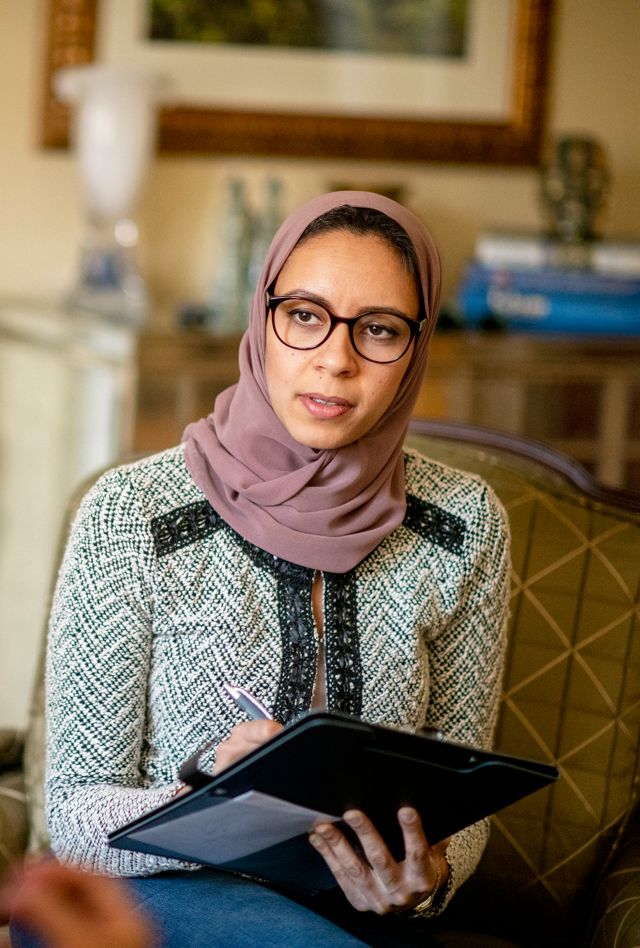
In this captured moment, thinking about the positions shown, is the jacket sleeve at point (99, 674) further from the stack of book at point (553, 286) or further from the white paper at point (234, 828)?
the stack of book at point (553, 286)

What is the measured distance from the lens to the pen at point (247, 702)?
1255 mm

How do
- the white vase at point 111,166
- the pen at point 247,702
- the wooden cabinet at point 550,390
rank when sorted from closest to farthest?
the pen at point 247,702
the white vase at point 111,166
the wooden cabinet at point 550,390

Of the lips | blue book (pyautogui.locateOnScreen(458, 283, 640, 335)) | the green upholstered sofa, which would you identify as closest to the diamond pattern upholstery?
the green upholstered sofa

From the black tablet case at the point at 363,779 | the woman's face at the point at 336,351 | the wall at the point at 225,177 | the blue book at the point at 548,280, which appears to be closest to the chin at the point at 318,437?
the woman's face at the point at 336,351

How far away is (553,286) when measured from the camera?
2895 mm

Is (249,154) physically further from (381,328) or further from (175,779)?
(175,779)

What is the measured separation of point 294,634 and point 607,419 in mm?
1657

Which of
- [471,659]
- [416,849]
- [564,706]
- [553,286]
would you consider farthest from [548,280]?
[416,849]

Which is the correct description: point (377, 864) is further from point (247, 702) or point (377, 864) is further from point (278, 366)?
point (278, 366)

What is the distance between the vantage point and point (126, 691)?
1.32 m

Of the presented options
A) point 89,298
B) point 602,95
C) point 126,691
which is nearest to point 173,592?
point 126,691

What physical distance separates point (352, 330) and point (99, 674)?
45 cm

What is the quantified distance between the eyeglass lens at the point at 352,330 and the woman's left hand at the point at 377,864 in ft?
1.60

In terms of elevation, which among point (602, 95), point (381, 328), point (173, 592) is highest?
point (602, 95)
